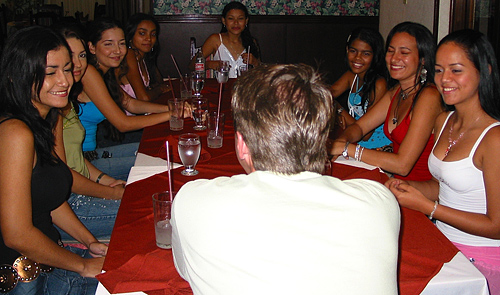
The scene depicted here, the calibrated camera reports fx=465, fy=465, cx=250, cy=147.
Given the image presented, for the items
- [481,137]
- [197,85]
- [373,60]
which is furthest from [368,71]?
[481,137]

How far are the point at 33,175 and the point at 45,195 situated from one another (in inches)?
3.6

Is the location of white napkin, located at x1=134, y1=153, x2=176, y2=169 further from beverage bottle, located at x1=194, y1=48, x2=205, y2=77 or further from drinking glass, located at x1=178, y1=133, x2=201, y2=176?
beverage bottle, located at x1=194, y1=48, x2=205, y2=77

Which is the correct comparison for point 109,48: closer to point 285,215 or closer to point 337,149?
point 337,149

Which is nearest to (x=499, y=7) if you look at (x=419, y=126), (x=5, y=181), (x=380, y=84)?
(x=380, y=84)

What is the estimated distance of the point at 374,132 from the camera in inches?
108

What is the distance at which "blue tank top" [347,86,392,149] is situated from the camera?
272 cm

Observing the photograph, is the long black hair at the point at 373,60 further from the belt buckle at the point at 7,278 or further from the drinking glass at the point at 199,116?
the belt buckle at the point at 7,278

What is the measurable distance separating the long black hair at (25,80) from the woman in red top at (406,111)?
109 cm

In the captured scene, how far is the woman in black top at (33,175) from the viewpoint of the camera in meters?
1.34

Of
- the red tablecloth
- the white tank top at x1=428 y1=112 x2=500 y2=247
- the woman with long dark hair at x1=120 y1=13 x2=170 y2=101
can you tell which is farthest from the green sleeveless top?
the white tank top at x1=428 y1=112 x2=500 y2=247

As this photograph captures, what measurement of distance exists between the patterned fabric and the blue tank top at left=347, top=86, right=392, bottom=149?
2960 mm

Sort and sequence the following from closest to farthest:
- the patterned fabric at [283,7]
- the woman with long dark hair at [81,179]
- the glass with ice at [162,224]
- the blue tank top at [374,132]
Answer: the glass with ice at [162,224], the woman with long dark hair at [81,179], the blue tank top at [374,132], the patterned fabric at [283,7]

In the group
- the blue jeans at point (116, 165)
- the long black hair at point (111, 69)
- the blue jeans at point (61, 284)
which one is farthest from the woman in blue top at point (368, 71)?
the blue jeans at point (61, 284)

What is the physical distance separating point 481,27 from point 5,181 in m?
3.43
